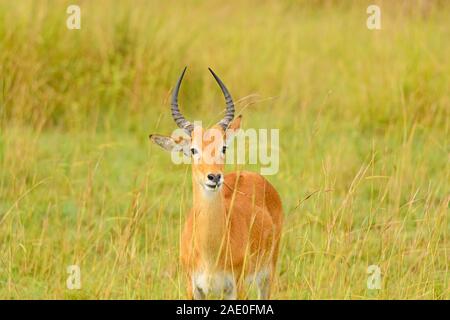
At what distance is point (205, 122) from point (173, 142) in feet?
12.3

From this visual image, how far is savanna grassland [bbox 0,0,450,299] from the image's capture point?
5715 millimetres

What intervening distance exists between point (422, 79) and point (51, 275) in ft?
14.2

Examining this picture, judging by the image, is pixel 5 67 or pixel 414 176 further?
pixel 5 67

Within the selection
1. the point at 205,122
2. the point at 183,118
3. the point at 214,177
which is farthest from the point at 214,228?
the point at 205,122

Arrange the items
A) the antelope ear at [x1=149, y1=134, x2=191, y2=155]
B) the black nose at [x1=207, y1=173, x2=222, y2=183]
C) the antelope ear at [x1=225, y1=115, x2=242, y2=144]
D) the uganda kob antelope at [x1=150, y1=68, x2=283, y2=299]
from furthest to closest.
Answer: the antelope ear at [x1=225, y1=115, x2=242, y2=144], the antelope ear at [x1=149, y1=134, x2=191, y2=155], the uganda kob antelope at [x1=150, y1=68, x2=283, y2=299], the black nose at [x1=207, y1=173, x2=222, y2=183]

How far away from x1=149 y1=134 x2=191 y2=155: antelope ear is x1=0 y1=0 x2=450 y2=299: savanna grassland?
0.17m

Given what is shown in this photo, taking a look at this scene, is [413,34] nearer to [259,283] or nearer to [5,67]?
[5,67]

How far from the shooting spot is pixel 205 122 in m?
9.10

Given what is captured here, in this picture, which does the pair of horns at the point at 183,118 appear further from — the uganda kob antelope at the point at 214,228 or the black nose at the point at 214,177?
the black nose at the point at 214,177

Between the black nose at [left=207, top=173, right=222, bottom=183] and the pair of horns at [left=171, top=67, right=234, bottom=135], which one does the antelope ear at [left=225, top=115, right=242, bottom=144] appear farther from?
the black nose at [left=207, top=173, right=222, bottom=183]

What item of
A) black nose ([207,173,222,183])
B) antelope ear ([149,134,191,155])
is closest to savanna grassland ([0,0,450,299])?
antelope ear ([149,134,191,155])

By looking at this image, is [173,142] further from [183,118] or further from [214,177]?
[214,177]
